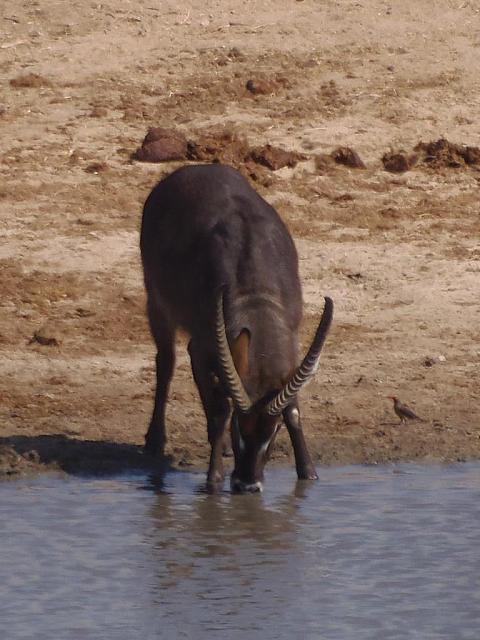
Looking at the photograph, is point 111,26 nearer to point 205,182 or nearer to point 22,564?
point 205,182

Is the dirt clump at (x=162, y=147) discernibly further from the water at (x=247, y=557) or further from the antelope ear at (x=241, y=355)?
the antelope ear at (x=241, y=355)

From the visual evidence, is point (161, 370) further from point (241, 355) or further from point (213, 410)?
point (241, 355)

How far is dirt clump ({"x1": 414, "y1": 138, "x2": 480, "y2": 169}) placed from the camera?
43.8 feet

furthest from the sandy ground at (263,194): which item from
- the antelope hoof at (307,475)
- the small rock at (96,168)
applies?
the antelope hoof at (307,475)

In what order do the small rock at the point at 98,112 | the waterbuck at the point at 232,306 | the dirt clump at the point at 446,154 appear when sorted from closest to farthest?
the waterbuck at the point at 232,306
the dirt clump at the point at 446,154
the small rock at the point at 98,112

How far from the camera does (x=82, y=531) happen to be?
797 cm

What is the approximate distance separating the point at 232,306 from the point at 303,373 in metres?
0.58

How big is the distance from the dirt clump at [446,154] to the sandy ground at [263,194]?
0.20ft

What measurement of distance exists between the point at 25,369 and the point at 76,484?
1673 millimetres

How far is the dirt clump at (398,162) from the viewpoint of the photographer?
13.3m

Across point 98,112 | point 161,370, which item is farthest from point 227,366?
point 98,112

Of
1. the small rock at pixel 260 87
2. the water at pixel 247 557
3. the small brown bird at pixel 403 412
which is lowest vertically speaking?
the water at pixel 247 557

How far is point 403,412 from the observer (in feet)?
32.2

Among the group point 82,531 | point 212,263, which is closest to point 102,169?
point 212,263
